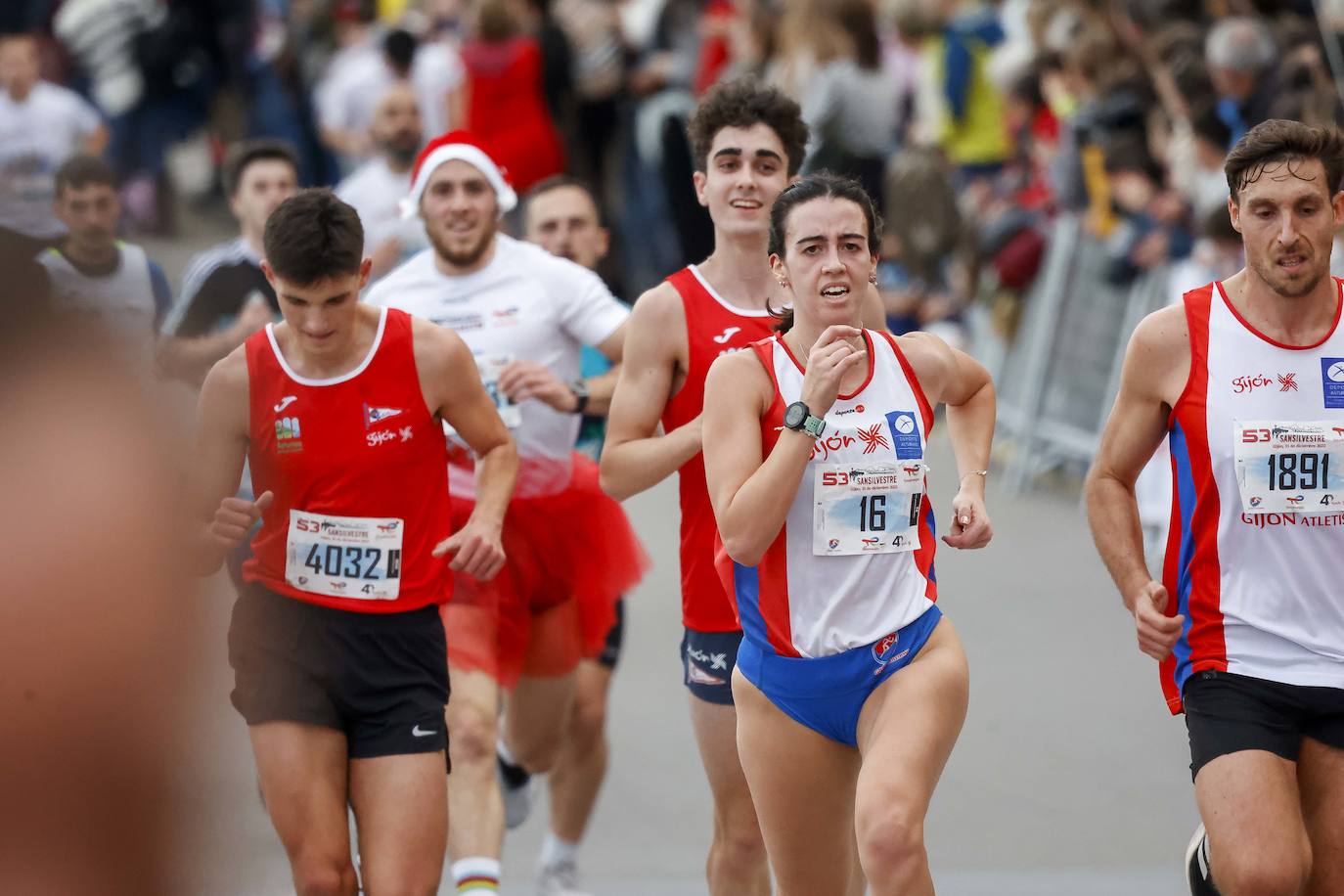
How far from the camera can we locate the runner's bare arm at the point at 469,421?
16.4ft

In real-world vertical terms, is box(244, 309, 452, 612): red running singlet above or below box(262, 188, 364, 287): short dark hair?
below

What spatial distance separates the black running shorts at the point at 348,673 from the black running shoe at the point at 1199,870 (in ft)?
5.76

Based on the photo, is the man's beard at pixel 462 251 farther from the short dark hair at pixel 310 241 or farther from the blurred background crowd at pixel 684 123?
the short dark hair at pixel 310 241

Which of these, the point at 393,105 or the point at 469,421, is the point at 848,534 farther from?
the point at 393,105

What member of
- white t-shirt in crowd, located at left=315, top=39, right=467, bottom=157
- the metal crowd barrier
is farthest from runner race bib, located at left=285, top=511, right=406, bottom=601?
white t-shirt in crowd, located at left=315, top=39, right=467, bottom=157

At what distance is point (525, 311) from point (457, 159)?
48cm

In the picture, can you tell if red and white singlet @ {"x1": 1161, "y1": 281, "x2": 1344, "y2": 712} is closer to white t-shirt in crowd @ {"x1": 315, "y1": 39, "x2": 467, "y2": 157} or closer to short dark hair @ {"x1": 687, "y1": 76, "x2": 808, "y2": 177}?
short dark hair @ {"x1": 687, "y1": 76, "x2": 808, "y2": 177}

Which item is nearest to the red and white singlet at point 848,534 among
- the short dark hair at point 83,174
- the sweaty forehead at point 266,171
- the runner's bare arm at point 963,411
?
the runner's bare arm at point 963,411

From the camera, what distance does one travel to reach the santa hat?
612cm

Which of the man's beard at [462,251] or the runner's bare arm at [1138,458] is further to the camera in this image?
the man's beard at [462,251]

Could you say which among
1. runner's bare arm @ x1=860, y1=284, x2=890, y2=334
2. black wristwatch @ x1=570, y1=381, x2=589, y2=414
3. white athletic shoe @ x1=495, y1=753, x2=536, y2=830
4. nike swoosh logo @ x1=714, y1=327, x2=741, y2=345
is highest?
runner's bare arm @ x1=860, y1=284, x2=890, y2=334

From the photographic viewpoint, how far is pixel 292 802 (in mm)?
4723

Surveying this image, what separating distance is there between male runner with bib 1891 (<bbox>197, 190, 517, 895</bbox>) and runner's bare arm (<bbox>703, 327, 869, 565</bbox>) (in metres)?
0.82

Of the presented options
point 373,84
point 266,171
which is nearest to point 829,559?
point 266,171
